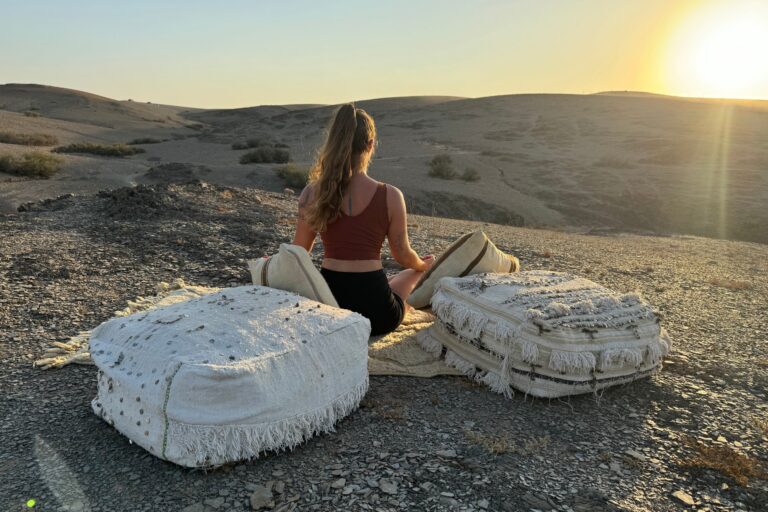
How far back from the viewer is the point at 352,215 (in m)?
3.86

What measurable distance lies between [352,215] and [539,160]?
22.8 metres

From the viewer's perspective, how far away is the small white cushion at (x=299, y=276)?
12.1 ft

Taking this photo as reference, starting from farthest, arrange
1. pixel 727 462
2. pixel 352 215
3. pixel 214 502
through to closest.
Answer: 1. pixel 352 215
2. pixel 727 462
3. pixel 214 502

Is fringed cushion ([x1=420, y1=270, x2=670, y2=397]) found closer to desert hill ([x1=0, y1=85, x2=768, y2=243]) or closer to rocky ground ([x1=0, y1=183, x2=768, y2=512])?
rocky ground ([x1=0, y1=183, x2=768, y2=512])

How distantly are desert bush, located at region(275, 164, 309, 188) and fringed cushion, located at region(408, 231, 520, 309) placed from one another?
1125cm

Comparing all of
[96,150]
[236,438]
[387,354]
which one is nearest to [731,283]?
[387,354]

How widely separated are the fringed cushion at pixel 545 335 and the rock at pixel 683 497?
36.2 inches

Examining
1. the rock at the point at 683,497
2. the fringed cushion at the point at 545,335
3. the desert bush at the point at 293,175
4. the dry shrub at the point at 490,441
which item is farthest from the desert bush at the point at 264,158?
the rock at the point at 683,497

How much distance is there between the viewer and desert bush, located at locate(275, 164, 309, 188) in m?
15.6

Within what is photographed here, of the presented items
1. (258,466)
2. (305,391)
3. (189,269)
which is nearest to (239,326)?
(305,391)

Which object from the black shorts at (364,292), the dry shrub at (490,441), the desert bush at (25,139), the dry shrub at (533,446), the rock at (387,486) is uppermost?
the desert bush at (25,139)

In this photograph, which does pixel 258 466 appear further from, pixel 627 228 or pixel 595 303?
pixel 627 228

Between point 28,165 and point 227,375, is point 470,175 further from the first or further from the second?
point 227,375

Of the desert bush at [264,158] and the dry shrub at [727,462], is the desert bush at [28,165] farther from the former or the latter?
the dry shrub at [727,462]
